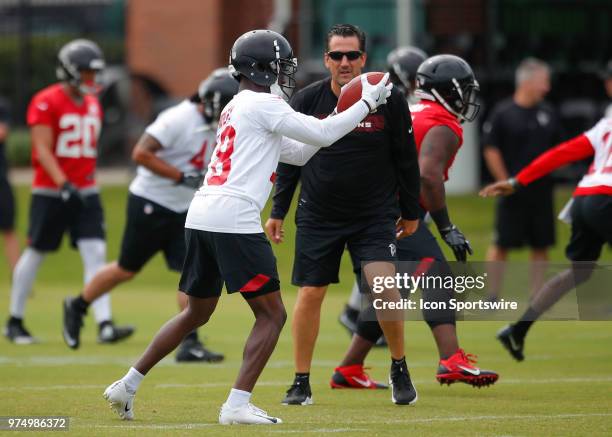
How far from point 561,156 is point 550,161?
0.08 m

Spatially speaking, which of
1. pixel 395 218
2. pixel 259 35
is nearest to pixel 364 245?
pixel 395 218

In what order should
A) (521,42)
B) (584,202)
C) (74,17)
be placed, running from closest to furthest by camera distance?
(584,202)
(521,42)
(74,17)

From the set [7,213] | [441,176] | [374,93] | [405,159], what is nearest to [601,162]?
[441,176]

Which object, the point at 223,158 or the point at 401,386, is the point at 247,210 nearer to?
the point at 223,158

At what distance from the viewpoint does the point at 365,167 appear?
7906 mm

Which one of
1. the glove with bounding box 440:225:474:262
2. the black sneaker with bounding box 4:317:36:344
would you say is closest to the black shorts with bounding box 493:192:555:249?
the black sneaker with bounding box 4:317:36:344

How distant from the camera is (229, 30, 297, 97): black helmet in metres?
7.01

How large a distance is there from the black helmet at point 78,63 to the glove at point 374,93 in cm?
455

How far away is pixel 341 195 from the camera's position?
7930 millimetres

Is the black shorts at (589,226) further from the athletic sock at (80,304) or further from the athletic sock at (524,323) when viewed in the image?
the athletic sock at (80,304)

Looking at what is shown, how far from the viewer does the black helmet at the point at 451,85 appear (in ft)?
27.7

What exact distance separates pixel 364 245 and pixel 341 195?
1.02ft

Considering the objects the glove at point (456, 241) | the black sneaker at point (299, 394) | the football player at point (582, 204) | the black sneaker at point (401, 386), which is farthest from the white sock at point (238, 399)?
the football player at point (582, 204)

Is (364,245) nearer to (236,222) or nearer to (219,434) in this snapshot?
(236,222)
